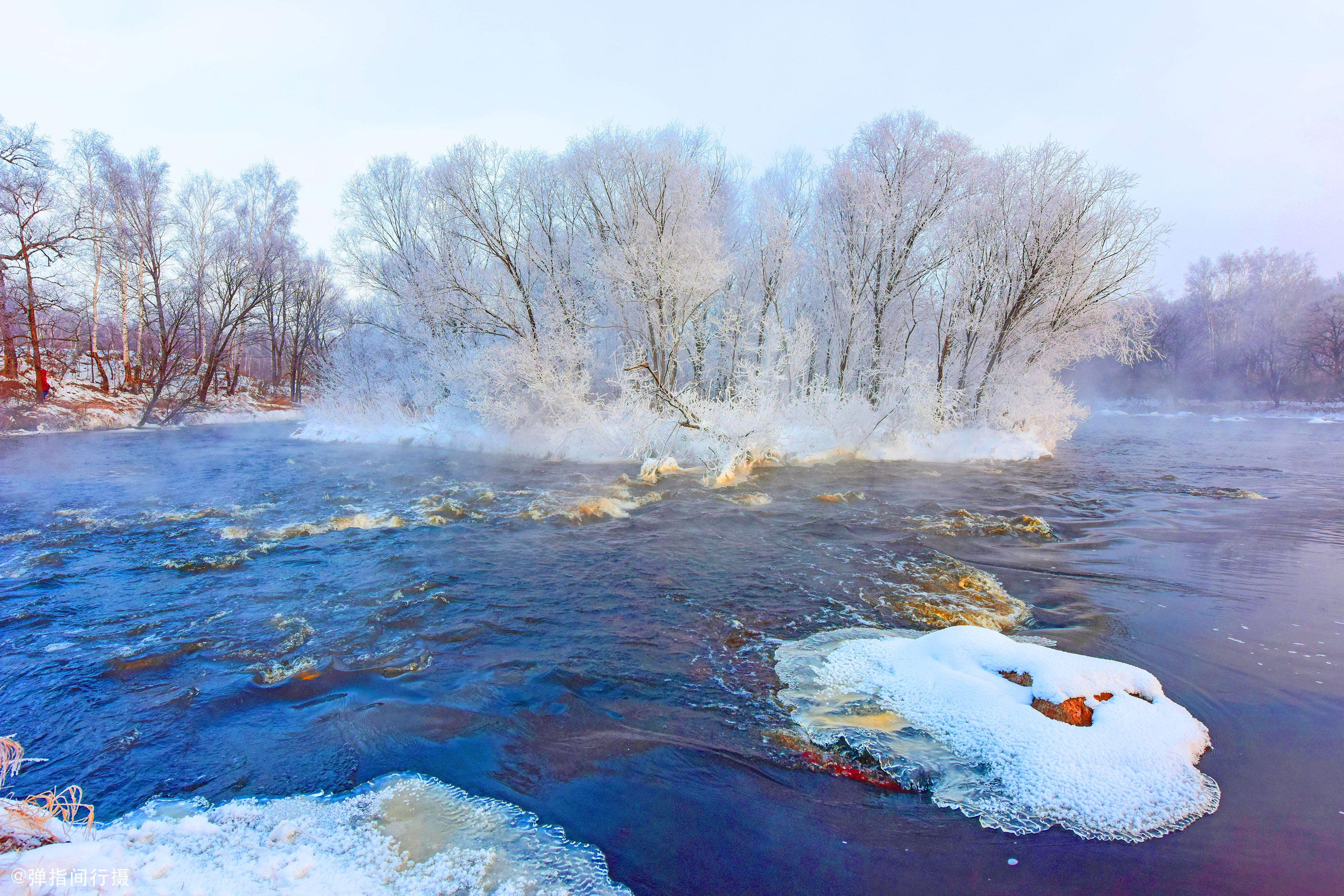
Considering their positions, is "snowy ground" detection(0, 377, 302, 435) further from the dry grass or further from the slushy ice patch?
the slushy ice patch

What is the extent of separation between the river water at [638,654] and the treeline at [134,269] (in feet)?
59.0

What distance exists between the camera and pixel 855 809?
301 cm

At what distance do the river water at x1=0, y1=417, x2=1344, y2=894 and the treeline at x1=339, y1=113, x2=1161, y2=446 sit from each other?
655cm

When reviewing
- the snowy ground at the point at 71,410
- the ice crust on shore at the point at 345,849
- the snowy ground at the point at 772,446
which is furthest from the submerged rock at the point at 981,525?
the snowy ground at the point at 71,410

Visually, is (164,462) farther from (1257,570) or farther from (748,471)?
(1257,570)

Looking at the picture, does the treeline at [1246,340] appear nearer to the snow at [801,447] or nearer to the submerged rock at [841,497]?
the snow at [801,447]

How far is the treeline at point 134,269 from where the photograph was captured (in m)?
21.7

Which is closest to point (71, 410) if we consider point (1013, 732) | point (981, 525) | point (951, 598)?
point (951, 598)

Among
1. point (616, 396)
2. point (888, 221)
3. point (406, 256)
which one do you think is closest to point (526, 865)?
point (616, 396)

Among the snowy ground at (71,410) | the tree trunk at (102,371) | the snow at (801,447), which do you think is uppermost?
the tree trunk at (102,371)

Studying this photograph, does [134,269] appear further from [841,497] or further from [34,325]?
[841,497]

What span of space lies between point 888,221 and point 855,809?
1782 centimetres

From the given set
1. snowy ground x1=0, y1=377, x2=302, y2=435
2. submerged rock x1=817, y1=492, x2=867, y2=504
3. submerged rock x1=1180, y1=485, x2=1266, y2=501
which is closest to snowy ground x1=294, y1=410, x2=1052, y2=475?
submerged rock x1=817, y1=492, x2=867, y2=504

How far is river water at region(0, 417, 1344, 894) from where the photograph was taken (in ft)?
9.25
